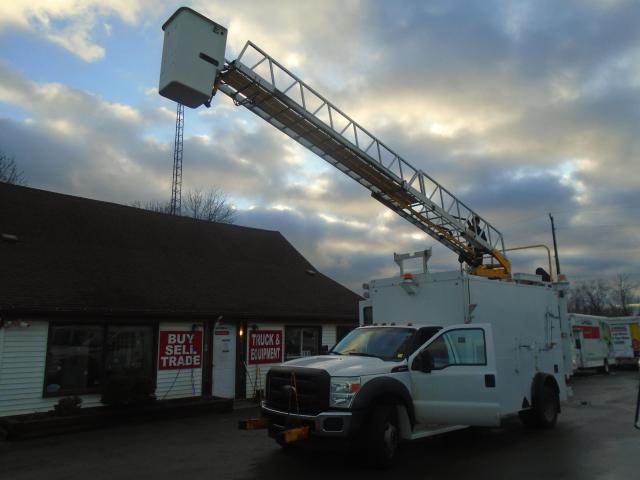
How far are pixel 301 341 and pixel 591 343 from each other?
1564 cm

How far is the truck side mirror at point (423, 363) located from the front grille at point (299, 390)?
160cm

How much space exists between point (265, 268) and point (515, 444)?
1277cm

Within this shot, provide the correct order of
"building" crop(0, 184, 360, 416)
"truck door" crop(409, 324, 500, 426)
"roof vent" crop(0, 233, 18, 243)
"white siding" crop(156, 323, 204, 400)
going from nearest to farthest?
"truck door" crop(409, 324, 500, 426), "building" crop(0, 184, 360, 416), "roof vent" crop(0, 233, 18, 243), "white siding" crop(156, 323, 204, 400)

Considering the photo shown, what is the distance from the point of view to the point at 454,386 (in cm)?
782

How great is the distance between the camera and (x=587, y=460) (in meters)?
7.54

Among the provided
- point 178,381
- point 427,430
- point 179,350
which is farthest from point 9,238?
point 427,430

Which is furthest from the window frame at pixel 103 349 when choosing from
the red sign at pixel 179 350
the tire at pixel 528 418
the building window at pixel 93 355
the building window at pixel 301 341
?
the tire at pixel 528 418

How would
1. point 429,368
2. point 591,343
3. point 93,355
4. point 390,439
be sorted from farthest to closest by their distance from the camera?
point 591,343
point 93,355
point 429,368
point 390,439

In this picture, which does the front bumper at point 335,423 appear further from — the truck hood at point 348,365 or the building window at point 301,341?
the building window at point 301,341

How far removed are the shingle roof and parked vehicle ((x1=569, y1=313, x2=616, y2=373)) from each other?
10.9 metres

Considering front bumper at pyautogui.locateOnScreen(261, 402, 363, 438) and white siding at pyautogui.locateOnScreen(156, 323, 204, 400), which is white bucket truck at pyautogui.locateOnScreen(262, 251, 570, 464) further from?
white siding at pyautogui.locateOnScreen(156, 323, 204, 400)

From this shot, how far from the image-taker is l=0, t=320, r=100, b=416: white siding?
1111 centimetres

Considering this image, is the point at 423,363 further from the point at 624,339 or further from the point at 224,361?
the point at 624,339

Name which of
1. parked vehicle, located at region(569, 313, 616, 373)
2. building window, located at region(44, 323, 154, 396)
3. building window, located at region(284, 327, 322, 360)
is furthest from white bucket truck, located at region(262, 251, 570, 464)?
parked vehicle, located at region(569, 313, 616, 373)
